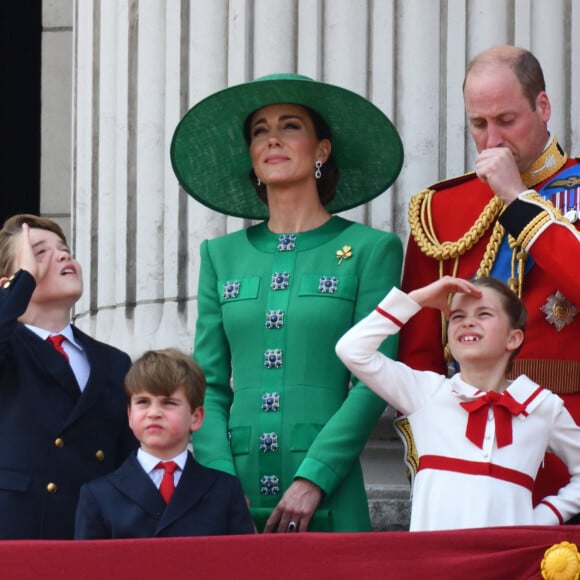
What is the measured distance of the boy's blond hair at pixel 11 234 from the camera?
535 cm

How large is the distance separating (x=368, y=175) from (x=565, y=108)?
845 millimetres

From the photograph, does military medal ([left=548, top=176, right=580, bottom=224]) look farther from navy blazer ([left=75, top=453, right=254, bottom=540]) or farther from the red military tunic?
navy blazer ([left=75, top=453, right=254, bottom=540])

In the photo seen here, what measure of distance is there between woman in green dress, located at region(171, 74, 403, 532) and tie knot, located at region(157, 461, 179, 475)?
8.8 inches

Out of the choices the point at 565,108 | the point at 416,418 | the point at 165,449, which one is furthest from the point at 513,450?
the point at 565,108

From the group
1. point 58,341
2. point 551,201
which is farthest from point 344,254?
point 58,341

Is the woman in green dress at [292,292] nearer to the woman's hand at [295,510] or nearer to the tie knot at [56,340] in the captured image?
the woman's hand at [295,510]

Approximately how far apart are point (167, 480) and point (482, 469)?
0.75 metres

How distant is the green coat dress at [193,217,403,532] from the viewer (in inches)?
202

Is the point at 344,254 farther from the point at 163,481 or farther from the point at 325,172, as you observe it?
the point at 163,481

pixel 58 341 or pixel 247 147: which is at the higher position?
pixel 247 147

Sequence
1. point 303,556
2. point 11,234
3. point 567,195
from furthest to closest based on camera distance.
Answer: point 11,234, point 567,195, point 303,556

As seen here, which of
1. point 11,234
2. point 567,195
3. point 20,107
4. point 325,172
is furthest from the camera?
point 20,107

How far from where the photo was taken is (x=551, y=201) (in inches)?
207

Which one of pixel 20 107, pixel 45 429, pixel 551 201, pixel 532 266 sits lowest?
pixel 45 429
